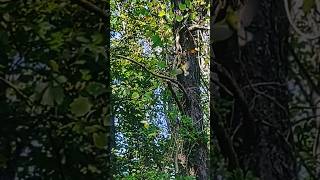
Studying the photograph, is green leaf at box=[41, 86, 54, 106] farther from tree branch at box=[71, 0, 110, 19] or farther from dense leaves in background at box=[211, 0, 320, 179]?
dense leaves in background at box=[211, 0, 320, 179]

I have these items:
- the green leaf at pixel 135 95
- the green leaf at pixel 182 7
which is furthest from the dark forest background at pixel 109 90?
the green leaf at pixel 135 95

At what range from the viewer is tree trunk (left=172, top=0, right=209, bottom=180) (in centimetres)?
237

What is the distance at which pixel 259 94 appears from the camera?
4.09ft

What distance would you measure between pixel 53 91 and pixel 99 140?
0.52 feet

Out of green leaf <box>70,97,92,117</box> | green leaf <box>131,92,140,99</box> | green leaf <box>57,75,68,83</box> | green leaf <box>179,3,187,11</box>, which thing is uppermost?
Result: green leaf <box>179,3,187,11</box>

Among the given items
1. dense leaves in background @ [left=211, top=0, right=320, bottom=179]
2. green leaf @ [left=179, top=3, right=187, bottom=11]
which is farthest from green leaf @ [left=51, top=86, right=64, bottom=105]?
green leaf @ [left=179, top=3, right=187, bottom=11]

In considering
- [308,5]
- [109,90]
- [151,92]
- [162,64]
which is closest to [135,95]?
[151,92]

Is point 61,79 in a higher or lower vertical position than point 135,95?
lower

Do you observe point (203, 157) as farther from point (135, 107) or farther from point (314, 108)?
point (314, 108)

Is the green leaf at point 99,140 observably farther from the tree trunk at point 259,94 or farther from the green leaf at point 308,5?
the green leaf at point 308,5

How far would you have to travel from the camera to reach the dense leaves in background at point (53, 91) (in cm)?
122

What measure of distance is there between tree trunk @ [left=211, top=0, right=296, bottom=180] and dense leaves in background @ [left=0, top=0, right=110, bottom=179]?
0.30 metres

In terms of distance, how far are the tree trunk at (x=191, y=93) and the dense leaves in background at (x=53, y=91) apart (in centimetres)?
114

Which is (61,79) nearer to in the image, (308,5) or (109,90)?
(109,90)
